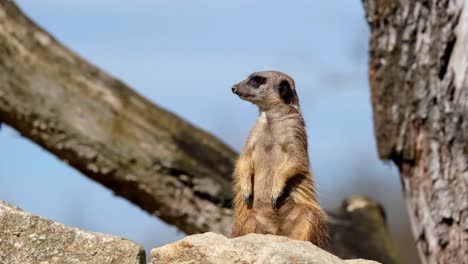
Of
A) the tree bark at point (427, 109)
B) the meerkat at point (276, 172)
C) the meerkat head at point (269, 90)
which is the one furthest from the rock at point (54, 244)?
the tree bark at point (427, 109)

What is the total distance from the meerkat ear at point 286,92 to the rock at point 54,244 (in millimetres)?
1804

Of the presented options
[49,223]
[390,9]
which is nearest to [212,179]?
[390,9]

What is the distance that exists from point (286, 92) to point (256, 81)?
7.1 inches

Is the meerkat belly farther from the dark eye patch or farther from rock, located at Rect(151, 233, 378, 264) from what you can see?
rock, located at Rect(151, 233, 378, 264)

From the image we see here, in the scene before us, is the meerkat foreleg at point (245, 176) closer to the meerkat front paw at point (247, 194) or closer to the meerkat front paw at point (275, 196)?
the meerkat front paw at point (247, 194)

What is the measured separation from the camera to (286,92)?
5.38 metres

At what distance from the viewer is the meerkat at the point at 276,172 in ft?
16.4

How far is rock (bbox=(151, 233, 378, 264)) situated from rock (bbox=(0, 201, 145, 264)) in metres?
0.13

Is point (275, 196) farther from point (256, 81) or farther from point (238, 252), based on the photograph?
point (238, 252)

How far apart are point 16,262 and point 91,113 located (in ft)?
13.6

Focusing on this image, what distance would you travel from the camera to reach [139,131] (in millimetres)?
7789

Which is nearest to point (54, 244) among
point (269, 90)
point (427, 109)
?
point (269, 90)

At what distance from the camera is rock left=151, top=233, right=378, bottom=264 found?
3625 millimetres

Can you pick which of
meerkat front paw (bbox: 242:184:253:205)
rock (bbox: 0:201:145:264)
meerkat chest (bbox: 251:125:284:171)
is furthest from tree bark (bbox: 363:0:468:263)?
rock (bbox: 0:201:145:264)
